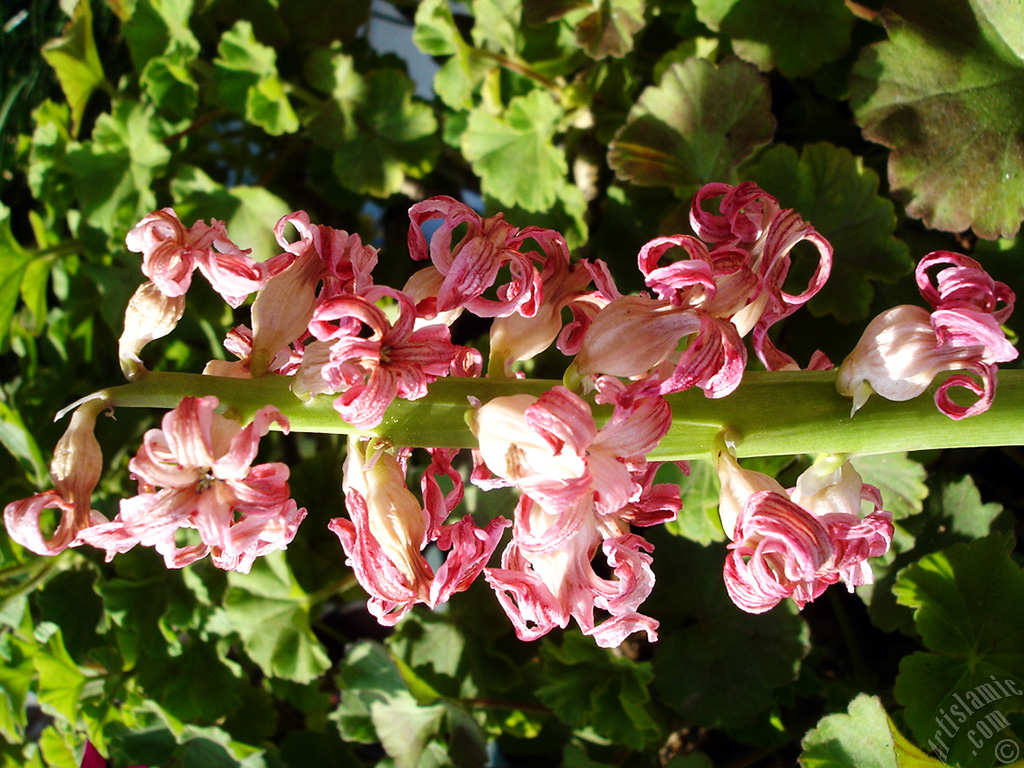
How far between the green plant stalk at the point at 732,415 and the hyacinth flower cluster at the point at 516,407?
12 mm

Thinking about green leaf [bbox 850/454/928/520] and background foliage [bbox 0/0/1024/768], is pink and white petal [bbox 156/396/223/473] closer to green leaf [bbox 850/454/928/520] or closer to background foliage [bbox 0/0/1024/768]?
background foliage [bbox 0/0/1024/768]

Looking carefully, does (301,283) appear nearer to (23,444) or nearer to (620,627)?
(620,627)

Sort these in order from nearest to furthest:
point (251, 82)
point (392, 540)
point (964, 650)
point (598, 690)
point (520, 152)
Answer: point (392, 540)
point (964, 650)
point (598, 690)
point (520, 152)
point (251, 82)

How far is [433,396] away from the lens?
0.84 m

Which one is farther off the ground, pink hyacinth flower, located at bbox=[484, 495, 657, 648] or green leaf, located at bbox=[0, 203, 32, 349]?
pink hyacinth flower, located at bbox=[484, 495, 657, 648]

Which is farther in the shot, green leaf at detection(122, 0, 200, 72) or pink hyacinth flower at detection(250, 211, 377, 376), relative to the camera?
green leaf at detection(122, 0, 200, 72)

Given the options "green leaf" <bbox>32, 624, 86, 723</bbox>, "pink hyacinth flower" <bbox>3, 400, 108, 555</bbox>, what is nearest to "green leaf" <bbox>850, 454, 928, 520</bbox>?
"pink hyacinth flower" <bbox>3, 400, 108, 555</bbox>

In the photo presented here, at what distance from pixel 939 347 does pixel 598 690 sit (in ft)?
3.12

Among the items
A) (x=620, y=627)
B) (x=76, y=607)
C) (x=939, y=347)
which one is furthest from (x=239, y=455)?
(x=76, y=607)

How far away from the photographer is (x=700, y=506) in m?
1.34

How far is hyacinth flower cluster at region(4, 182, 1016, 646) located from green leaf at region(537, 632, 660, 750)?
0.65 metres

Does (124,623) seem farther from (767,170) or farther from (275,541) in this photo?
(767,170)

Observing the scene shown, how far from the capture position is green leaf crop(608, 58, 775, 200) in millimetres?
1347

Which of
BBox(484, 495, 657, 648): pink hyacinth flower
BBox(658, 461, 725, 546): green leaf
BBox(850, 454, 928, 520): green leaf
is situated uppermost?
BBox(484, 495, 657, 648): pink hyacinth flower
